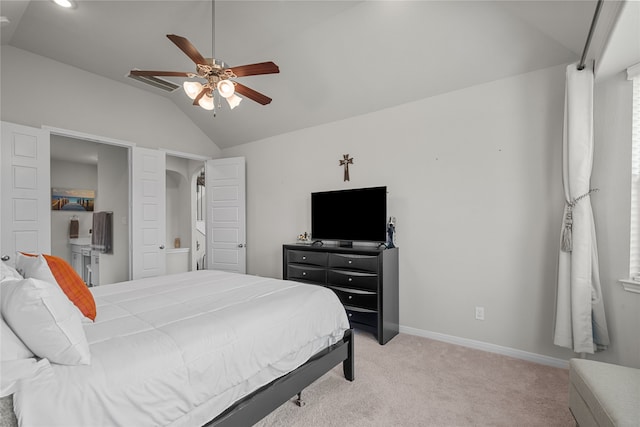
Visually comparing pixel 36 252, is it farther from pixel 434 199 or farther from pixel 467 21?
pixel 467 21

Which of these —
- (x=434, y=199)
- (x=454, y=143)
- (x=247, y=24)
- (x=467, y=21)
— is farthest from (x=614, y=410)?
(x=247, y=24)

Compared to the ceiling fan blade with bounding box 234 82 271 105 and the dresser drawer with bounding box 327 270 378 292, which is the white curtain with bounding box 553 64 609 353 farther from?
the ceiling fan blade with bounding box 234 82 271 105

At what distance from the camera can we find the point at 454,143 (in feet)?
10.3

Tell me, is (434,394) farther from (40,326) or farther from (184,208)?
(184,208)

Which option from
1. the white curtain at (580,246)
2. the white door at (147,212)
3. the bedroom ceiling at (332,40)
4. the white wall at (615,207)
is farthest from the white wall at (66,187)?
the white wall at (615,207)

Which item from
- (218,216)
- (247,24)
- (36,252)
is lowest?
(36,252)

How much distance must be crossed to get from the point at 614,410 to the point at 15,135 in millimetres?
5173

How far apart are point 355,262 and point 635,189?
2318 mm

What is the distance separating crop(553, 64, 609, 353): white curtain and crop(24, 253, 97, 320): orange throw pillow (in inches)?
126


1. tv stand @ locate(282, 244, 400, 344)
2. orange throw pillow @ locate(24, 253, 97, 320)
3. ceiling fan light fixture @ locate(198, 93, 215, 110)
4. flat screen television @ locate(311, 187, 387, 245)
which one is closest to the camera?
orange throw pillow @ locate(24, 253, 97, 320)

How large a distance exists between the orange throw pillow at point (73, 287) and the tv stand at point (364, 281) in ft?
7.43

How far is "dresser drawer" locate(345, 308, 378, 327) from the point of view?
3160mm

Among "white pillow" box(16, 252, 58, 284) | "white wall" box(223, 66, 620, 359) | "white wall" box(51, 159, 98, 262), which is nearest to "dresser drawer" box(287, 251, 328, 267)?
"white wall" box(223, 66, 620, 359)

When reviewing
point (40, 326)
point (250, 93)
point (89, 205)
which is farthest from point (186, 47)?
point (89, 205)
